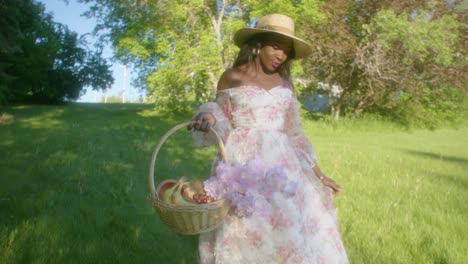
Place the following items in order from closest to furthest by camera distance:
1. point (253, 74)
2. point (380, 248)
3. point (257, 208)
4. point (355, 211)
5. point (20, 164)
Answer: point (257, 208), point (253, 74), point (380, 248), point (355, 211), point (20, 164)

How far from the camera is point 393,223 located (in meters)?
4.34

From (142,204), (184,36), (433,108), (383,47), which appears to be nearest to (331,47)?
(383,47)

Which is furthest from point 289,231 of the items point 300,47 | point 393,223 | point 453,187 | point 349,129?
point 349,129

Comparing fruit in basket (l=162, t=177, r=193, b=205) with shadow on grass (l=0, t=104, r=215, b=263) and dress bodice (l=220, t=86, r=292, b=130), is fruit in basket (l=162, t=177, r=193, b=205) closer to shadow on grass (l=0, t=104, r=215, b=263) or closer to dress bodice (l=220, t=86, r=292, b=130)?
dress bodice (l=220, t=86, r=292, b=130)

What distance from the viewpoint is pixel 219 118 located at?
2717 mm

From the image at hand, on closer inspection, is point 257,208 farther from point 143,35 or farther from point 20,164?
point 143,35

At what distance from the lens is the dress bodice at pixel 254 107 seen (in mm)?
2736

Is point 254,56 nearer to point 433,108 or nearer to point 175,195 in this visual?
point 175,195

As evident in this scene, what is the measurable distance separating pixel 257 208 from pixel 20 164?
569 centimetres

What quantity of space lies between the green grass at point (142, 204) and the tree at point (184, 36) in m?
5.43

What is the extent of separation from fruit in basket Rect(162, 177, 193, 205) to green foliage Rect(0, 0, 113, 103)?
1982 centimetres

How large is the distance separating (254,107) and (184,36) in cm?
1277

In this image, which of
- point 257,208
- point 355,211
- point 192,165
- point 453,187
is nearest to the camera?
point 257,208

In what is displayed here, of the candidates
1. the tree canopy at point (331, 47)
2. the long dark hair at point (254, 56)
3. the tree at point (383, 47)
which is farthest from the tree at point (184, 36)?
the long dark hair at point (254, 56)
